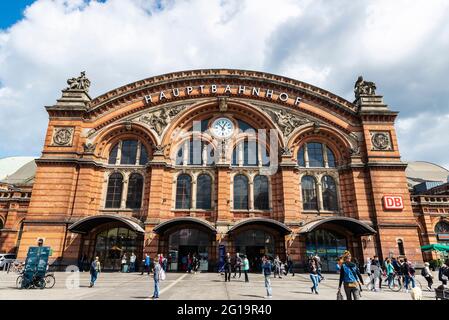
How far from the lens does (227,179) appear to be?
90.6 ft

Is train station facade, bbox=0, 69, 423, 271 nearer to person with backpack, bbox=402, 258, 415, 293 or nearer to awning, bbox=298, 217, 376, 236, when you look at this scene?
awning, bbox=298, 217, 376, 236

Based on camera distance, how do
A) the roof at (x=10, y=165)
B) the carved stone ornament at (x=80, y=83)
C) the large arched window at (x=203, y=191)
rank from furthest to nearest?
the roof at (x=10, y=165) → the carved stone ornament at (x=80, y=83) → the large arched window at (x=203, y=191)

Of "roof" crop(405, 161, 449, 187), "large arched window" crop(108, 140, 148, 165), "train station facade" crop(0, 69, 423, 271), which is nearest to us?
"train station facade" crop(0, 69, 423, 271)

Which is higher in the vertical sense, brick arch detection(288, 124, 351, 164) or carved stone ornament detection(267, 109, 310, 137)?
carved stone ornament detection(267, 109, 310, 137)

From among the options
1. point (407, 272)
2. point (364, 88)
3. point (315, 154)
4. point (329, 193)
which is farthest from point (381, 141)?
point (407, 272)

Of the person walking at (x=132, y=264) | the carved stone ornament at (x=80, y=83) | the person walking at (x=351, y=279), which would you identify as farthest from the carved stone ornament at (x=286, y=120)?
the person walking at (x=351, y=279)

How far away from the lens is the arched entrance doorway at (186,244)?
1011 inches

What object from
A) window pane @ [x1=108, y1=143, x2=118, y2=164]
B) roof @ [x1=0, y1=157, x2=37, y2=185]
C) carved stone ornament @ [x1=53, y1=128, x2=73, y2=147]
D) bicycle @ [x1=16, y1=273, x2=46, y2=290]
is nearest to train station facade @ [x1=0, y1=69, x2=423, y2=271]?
carved stone ornament @ [x1=53, y1=128, x2=73, y2=147]

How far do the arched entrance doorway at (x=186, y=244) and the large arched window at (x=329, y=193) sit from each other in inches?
445

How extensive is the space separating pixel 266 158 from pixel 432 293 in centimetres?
1683

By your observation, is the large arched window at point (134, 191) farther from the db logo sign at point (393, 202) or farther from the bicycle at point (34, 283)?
the db logo sign at point (393, 202)

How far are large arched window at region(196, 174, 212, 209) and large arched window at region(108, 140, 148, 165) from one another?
591cm

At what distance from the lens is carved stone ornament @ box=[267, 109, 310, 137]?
95.7 feet
